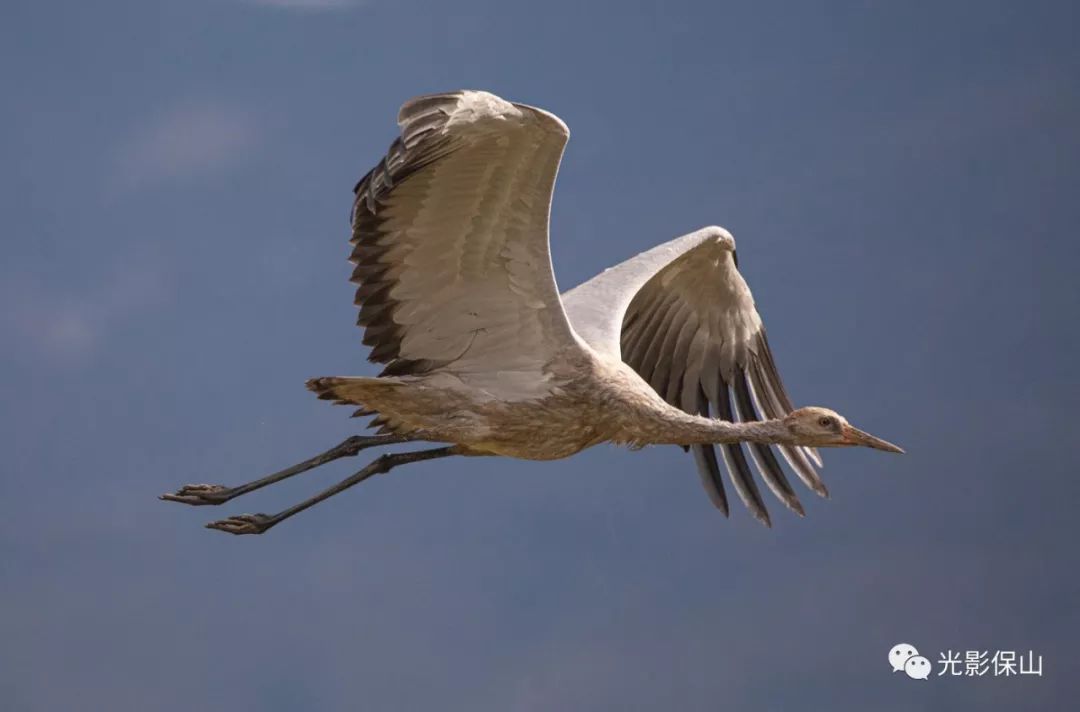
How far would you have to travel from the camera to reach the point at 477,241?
28.7ft

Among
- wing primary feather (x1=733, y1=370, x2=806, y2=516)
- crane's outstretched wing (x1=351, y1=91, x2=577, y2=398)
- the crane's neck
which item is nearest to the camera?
crane's outstretched wing (x1=351, y1=91, x2=577, y2=398)

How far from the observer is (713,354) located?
1162 centimetres

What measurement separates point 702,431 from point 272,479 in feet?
7.70

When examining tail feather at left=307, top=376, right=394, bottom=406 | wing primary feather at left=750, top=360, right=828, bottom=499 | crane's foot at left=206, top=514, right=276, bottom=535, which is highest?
wing primary feather at left=750, top=360, right=828, bottom=499

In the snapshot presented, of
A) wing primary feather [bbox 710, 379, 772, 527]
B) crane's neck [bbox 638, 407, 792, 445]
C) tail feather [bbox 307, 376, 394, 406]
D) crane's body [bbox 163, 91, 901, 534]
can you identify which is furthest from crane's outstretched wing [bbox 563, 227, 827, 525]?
tail feather [bbox 307, 376, 394, 406]

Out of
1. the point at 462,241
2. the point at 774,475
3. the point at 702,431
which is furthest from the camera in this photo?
the point at 774,475

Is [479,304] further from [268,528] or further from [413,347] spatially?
[268,528]

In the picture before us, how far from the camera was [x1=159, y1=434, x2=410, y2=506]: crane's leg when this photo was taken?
31.7 feet

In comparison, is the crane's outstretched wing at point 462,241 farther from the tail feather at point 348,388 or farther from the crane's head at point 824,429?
the crane's head at point 824,429

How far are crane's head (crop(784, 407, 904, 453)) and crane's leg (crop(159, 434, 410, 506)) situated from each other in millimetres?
2112

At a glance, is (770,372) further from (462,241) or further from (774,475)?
(462,241)

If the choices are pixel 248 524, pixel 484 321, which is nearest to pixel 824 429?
pixel 484 321

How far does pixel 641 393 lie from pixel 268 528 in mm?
2168

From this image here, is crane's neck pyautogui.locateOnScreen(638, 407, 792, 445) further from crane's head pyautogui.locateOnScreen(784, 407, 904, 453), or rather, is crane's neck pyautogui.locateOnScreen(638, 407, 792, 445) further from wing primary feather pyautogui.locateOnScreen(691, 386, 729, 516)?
wing primary feather pyautogui.locateOnScreen(691, 386, 729, 516)
